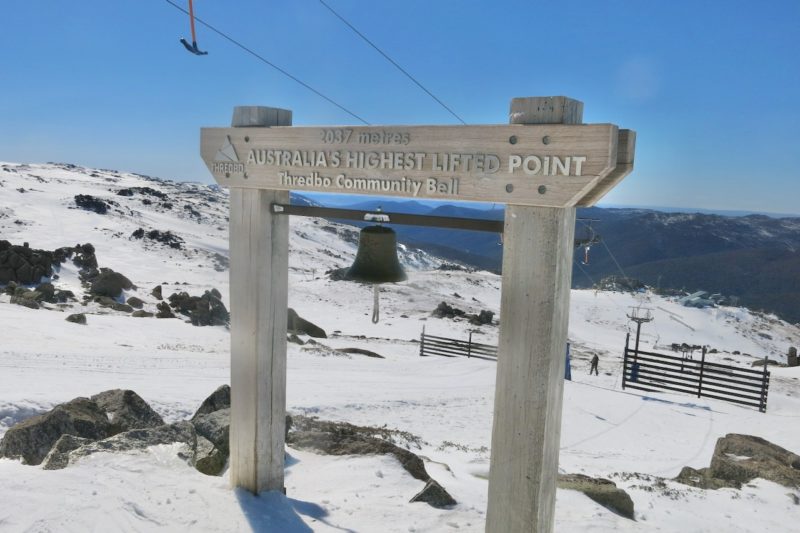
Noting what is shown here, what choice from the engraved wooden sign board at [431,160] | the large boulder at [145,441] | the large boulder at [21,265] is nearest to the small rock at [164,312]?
the large boulder at [21,265]

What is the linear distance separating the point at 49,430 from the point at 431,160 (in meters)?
4.86

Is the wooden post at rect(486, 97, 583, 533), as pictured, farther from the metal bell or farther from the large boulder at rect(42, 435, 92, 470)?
the large boulder at rect(42, 435, 92, 470)

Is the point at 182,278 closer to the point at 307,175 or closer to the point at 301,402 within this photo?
the point at 301,402

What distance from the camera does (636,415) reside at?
12227 mm

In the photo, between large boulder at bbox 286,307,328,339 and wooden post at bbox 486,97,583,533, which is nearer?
wooden post at bbox 486,97,583,533


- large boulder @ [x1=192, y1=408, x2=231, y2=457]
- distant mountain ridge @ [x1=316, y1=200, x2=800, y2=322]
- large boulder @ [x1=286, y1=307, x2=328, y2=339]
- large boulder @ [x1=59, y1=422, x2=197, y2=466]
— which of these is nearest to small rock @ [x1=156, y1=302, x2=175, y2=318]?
large boulder @ [x1=286, y1=307, x2=328, y2=339]

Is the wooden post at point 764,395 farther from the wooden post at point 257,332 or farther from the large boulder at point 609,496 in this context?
the wooden post at point 257,332

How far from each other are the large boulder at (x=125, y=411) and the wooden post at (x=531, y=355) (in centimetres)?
488

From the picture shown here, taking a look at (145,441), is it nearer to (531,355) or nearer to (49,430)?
(49,430)

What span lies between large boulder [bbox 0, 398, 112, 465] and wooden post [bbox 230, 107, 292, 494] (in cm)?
216

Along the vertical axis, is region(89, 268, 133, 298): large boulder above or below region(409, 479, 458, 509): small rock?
below

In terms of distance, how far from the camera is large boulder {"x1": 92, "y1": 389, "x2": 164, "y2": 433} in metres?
6.54

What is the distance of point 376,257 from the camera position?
4316 mm

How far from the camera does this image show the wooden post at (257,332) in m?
4.60
